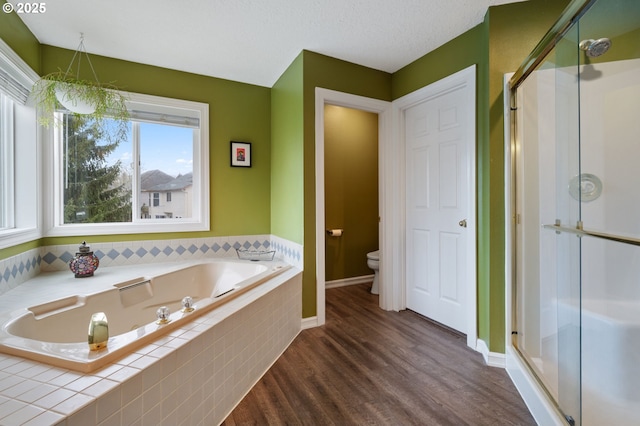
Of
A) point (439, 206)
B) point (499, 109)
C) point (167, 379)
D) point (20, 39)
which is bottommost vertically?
point (167, 379)

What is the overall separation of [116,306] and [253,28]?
89.0 inches

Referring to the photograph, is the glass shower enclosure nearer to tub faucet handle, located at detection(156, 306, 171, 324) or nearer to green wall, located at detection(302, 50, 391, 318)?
green wall, located at detection(302, 50, 391, 318)

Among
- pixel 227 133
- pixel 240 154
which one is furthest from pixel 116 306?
pixel 227 133

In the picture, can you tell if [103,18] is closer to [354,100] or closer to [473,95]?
[354,100]

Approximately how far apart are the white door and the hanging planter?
270cm

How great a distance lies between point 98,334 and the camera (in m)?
1.07

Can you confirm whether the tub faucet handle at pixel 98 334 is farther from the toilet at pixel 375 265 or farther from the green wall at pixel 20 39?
the toilet at pixel 375 265

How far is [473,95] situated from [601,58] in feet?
2.27

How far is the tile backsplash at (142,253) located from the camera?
1.97m

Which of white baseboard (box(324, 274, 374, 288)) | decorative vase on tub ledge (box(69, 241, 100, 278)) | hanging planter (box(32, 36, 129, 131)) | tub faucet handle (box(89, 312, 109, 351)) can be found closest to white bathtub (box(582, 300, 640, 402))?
tub faucet handle (box(89, 312, 109, 351))

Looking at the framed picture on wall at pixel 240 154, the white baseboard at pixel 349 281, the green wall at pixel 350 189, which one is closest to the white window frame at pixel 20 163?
the framed picture on wall at pixel 240 154

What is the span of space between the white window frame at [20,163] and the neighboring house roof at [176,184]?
2.68ft

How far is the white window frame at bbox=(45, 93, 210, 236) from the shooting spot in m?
2.36

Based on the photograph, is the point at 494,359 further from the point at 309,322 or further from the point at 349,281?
the point at 349,281
